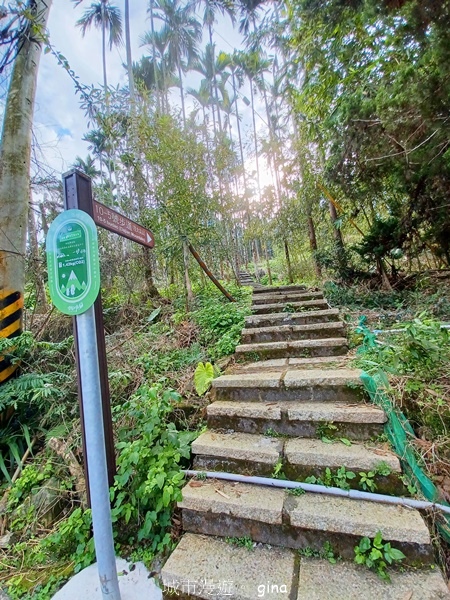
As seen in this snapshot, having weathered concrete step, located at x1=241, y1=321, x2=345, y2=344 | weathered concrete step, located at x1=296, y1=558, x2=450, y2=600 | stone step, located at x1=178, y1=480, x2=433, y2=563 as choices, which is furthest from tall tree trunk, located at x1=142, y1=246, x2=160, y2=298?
weathered concrete step, located at x1=296, y1=558, x2=450, y2=600

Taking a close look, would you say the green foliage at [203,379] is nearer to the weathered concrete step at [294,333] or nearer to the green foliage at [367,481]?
the weathered concrete step at [294,333]

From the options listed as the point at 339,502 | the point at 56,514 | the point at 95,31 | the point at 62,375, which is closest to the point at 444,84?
the point at 339,502

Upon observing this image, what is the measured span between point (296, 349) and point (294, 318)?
2.14ft

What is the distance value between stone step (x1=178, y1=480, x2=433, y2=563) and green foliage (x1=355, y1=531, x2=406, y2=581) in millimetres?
26

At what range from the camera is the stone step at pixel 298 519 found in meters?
1.13

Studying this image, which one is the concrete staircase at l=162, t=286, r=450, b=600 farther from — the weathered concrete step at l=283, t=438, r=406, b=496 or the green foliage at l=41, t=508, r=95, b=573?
the green foliage at l=41, t=508, r=95, b=573

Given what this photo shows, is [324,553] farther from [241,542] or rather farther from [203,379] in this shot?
[203,379]

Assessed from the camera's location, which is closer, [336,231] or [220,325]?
[220,325]

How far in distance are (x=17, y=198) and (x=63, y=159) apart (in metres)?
0.99

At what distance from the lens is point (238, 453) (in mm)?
1584

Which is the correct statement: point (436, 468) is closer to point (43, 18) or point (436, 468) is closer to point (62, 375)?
point (62, 375)

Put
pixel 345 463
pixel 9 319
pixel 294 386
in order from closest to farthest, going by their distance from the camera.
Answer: pixel 345 463, pixel 294 386, pixel 9 319

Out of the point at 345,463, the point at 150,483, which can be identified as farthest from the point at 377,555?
the point at 150,483

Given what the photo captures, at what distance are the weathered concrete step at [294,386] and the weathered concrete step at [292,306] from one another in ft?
4.46
